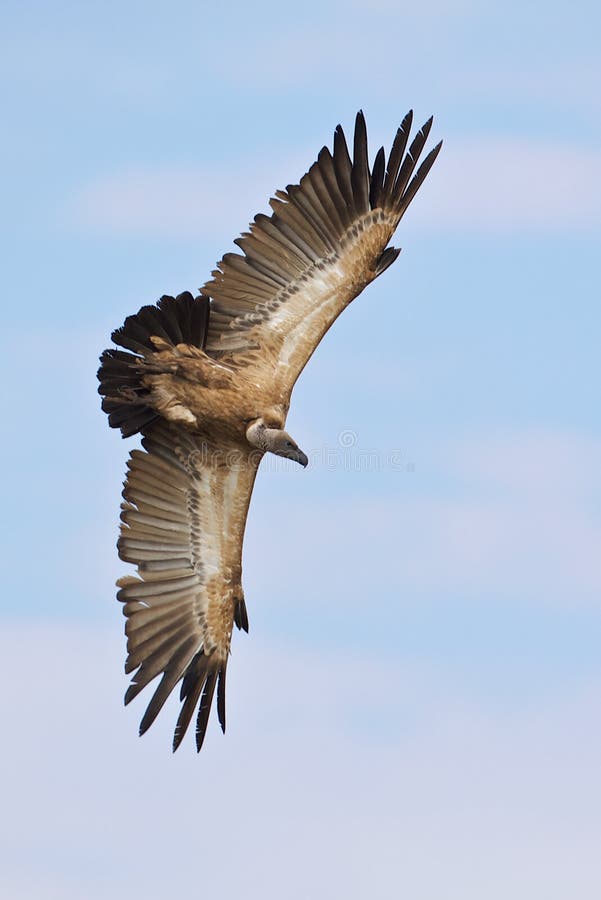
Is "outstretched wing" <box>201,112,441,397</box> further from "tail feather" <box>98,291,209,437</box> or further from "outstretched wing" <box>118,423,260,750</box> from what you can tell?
"outstretched wing" <box>118,423,260,750</box>

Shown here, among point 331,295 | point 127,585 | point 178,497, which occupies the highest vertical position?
point 331,295

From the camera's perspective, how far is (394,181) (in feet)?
37.1

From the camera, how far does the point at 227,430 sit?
Answer: 10711 mm

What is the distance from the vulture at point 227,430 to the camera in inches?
431

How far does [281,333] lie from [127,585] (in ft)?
7.81

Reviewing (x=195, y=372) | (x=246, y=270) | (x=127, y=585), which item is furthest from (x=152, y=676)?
(x=246, y=270)

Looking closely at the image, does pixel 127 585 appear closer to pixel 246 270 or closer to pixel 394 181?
pixel 246 270

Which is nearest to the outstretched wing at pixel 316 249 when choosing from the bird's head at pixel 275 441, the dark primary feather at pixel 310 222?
the dark primary feather at pixel 310 222

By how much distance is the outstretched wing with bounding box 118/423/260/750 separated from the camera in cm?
1099

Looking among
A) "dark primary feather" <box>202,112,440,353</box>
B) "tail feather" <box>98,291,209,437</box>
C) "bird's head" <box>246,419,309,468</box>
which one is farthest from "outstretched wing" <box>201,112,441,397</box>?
"bird's head" <box>246,419,309,468</box>

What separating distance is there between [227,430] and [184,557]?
1225mm

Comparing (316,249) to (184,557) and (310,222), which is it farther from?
(184,557)

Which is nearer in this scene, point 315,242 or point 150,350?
point 150,350

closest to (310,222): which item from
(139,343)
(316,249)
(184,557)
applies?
(316,249)
